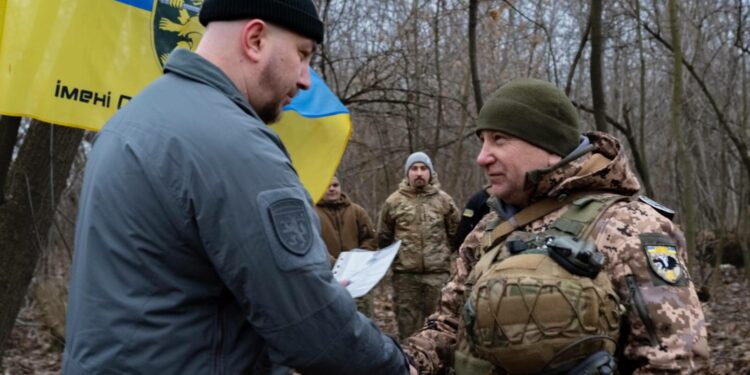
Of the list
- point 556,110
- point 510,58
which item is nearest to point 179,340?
point 556,110

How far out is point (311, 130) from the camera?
5.26 m

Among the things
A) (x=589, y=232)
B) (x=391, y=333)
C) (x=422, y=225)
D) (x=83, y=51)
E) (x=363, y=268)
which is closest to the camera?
(x=589, y=232)

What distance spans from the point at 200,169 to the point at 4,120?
273 cm

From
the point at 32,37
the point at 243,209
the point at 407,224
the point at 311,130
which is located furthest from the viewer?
the point at 407,224

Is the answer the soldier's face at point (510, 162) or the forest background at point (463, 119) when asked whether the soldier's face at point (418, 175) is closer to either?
the forest background at point (463, 119)

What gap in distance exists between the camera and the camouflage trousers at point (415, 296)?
307 inches

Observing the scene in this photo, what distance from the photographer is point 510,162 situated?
2.46 meters

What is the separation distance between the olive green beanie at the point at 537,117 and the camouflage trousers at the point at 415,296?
537 centimetres

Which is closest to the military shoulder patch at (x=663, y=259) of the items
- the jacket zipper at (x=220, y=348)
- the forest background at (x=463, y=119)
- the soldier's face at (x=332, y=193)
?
the jacket zipper at (x=220, y=348)

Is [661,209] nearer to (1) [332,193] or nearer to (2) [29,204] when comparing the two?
(2) [29,204]

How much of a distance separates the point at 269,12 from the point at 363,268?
2984 mm

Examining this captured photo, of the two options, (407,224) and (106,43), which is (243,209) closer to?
(106,43)

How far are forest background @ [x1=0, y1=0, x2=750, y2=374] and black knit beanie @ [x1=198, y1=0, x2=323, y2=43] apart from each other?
2401 millimetres

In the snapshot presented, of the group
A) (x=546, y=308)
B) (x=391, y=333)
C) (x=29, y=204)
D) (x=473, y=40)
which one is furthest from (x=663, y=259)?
(x=391, y=333)
